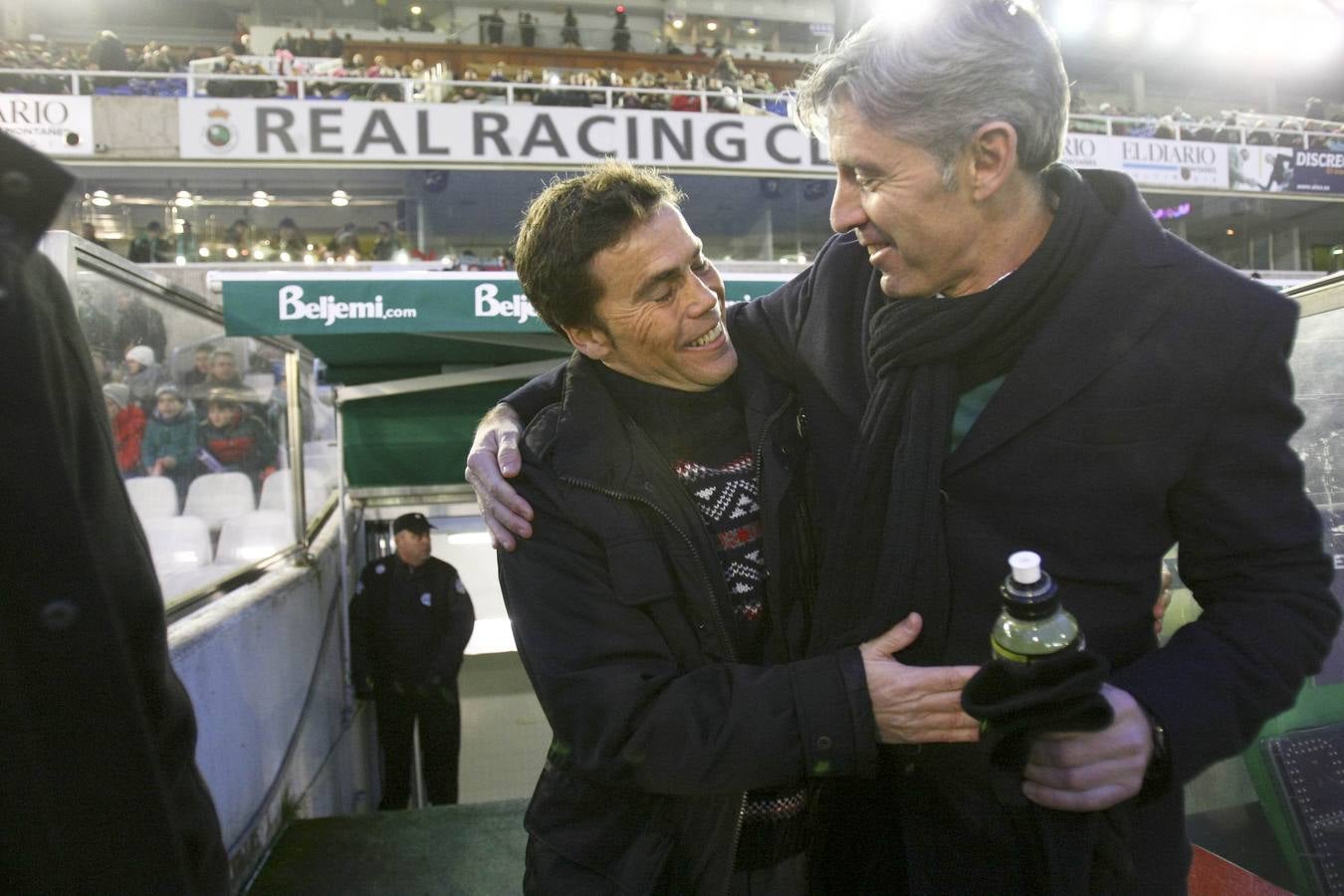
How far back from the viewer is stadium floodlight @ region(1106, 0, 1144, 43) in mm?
22766

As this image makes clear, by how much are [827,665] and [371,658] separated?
5.18 m

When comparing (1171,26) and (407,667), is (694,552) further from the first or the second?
(1171,26)

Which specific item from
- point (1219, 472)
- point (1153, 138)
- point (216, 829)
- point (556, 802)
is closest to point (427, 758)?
point (556, 802)

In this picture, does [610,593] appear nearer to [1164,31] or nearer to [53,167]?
[53,167]

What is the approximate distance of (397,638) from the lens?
19.0 feet

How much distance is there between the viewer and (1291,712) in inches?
85.6

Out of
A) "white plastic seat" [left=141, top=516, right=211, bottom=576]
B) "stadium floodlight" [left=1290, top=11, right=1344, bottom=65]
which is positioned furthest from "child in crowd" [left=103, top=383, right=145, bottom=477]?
"stadium floodlight" [left=1290, top=11, right=1344, bottom=65]

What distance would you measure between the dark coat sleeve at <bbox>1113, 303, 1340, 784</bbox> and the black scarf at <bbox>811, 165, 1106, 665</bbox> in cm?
25

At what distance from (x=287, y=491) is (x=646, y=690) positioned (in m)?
4.19

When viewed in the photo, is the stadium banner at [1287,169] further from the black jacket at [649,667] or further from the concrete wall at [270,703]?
the black jacket at [649,667]

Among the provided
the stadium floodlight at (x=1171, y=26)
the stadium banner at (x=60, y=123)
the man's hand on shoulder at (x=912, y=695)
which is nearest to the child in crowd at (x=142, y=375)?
the man's hand on shoulder at (x=912, y=695)

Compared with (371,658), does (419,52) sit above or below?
above

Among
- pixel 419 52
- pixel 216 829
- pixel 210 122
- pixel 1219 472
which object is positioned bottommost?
pixel 216 829

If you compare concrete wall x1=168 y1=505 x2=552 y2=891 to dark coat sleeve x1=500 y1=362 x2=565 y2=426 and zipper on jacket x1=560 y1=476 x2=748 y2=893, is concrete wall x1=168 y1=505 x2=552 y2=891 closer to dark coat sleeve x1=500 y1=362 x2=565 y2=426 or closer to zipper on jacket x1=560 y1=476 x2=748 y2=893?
dark coat sleeve x1=500 y1=362 x2=565 y2=426
